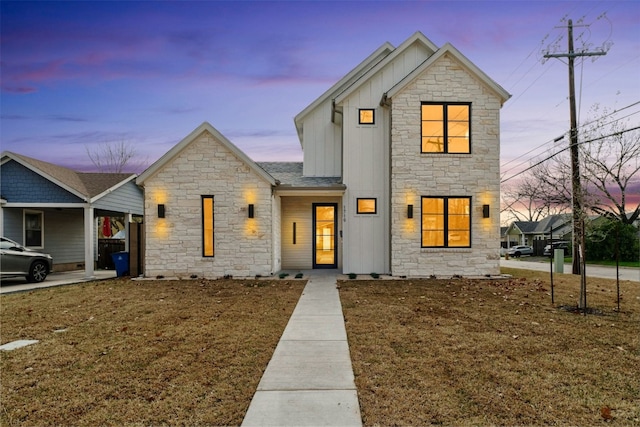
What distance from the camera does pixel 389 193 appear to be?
12328mm

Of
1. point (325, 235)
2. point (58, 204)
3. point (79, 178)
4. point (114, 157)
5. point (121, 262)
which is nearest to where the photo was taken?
point (58, 204)

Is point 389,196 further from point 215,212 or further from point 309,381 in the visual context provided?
point 309,381

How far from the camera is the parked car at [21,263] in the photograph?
11625 mm

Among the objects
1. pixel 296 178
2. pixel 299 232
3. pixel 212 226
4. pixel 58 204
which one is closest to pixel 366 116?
pixel 296 178

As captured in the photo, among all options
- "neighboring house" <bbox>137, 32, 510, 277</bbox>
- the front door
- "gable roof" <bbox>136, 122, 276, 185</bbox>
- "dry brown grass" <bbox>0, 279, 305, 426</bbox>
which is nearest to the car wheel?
"dry brown grass" <bbox>0, 279, 305, 426</bbox>

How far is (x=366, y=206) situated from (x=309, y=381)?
9142 mm

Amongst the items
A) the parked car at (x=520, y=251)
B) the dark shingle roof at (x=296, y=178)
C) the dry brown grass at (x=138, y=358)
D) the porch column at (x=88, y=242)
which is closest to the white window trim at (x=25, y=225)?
the porch column at (x=88, y=242)

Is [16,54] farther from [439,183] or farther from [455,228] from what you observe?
[455,228]

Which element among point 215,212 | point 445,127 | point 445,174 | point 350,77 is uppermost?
point 350,77

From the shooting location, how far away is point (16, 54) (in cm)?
1077

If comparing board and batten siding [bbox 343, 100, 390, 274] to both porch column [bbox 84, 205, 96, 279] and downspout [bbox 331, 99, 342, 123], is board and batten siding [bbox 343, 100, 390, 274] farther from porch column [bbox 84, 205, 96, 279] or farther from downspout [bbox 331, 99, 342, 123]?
porch column [bbox 84, 205, 96, 279]

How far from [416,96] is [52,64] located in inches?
544

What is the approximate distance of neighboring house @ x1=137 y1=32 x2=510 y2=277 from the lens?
1210 cm

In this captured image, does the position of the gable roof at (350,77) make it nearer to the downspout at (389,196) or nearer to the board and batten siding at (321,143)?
the board and batten siding at (321,143)
